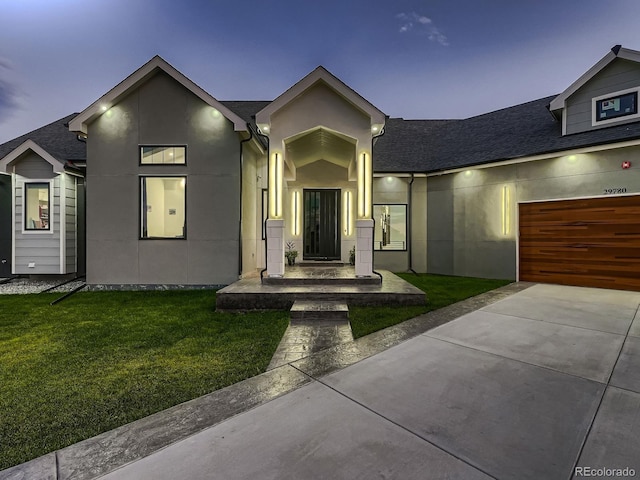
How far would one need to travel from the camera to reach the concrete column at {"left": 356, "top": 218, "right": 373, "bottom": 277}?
20.8 feet

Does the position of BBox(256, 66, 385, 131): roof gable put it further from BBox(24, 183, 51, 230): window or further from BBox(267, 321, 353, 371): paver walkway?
BBox(24, 183, 51, 230): window

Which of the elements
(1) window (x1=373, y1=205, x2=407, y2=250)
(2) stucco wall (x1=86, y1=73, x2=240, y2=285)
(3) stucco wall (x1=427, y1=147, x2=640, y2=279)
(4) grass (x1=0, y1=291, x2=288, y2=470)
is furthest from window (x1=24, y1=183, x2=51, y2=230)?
(3) stucco wall (x1=427, y1=147, x2=640, y2=279)

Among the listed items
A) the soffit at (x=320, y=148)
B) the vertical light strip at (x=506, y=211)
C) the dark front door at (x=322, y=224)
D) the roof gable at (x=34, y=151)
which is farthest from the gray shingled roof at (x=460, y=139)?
the dark front door at (x=322, y=224)

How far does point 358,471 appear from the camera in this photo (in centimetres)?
162

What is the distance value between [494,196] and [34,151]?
1346 centimetres

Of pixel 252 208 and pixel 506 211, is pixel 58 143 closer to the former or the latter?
pixel 252 208

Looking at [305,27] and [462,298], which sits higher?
[305,27]

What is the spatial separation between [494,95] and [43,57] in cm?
6934

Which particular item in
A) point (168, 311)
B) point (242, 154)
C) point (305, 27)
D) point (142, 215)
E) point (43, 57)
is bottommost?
point (168, 311)

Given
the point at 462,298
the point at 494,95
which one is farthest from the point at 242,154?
the point at 494,95

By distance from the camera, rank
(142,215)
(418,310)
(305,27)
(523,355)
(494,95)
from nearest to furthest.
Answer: (523,355) < (418,310) < (142,215) < (305,27) < (494,95)

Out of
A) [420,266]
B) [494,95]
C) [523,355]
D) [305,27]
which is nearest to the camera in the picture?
[523,355]

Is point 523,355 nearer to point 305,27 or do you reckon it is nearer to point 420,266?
point 420,266

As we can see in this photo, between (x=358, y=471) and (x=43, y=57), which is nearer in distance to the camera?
(x=358, y=471)
